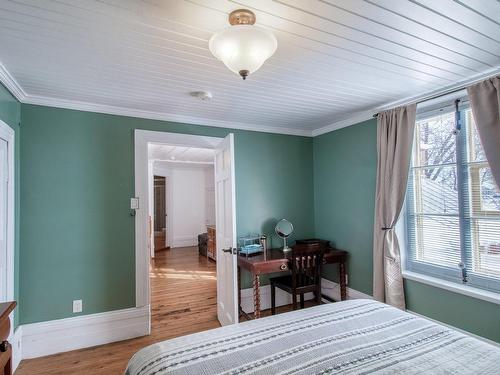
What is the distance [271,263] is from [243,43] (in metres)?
2.16

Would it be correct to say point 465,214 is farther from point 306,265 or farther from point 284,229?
point 284,229

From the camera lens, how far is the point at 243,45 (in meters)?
1.29

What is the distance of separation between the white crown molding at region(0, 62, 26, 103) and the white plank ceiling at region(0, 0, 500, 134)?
35 millimetres

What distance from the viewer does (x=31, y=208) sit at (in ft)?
8.06

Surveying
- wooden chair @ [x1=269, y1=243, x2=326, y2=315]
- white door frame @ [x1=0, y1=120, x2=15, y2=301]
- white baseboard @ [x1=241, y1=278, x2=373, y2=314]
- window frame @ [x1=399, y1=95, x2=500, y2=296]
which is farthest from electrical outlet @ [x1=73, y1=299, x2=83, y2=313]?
window frame @ [x1=399, y1=95, x2=500, y2=296]

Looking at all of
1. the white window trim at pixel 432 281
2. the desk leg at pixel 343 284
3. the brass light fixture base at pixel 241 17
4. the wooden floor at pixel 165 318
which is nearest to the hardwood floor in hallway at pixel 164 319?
the wooden floor at pixel 165 318

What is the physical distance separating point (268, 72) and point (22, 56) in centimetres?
163

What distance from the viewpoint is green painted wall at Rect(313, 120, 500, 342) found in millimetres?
2292

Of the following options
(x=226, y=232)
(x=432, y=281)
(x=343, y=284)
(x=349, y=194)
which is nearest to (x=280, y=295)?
(x=343, y=284)

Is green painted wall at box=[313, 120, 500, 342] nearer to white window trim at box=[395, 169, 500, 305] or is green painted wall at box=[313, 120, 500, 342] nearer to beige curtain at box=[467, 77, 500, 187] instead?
white window trim at box=[395, 169, 500, 305]

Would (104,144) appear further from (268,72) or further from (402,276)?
(402,276)

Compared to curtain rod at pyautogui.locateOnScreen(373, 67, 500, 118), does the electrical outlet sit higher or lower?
lower

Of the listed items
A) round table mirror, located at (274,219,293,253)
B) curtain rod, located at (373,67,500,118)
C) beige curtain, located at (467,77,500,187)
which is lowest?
round table mirror, located at (274,219,293,253)

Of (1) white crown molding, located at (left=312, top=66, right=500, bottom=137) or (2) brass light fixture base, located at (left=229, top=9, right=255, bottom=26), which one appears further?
(1) white crown molding, located at (left=312, top=66, right=500, bottom=137)
